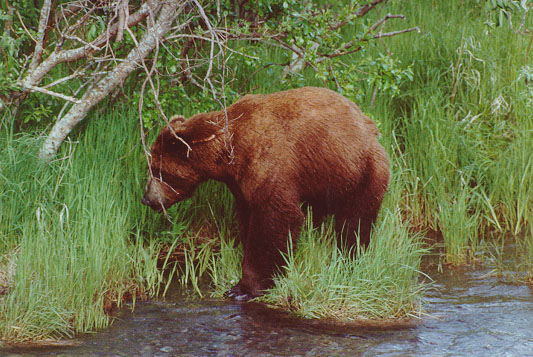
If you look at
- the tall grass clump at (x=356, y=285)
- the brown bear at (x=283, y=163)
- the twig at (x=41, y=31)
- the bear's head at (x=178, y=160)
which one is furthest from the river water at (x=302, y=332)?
the twig at (x=41, y=31)

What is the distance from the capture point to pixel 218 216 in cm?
659

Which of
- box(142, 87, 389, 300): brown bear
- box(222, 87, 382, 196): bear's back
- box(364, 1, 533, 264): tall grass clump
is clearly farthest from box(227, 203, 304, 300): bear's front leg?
box(364, 1, 533, 264): tall grass clump

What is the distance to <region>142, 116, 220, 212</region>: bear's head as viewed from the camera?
18.7 feet

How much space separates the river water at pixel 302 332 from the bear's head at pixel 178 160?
864mm

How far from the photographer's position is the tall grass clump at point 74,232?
4898 mm

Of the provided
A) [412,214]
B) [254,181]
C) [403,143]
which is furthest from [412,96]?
[254,181]

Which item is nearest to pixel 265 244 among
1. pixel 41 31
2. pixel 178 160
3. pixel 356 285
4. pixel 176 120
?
pixel 356 285

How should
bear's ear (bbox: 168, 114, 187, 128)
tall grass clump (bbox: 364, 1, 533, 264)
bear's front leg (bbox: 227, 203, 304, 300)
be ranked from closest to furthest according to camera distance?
bear's front leg (bbox: 227, 203, 304, 300) → bear's ear (bbox: 168, 114, 187, 128) → tall grass clump (bbox: 364, 1, 533, 264)

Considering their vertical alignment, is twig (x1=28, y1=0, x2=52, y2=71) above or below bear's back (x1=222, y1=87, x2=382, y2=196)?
above

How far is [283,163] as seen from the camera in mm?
5457

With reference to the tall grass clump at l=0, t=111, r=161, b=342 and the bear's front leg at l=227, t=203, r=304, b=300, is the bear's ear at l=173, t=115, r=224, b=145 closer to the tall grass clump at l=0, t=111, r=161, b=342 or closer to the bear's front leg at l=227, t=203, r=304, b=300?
the bear's front leg at l=227, t=203, r=304, b=300

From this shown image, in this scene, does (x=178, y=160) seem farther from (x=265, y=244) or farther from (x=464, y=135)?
(x=464, y=135)

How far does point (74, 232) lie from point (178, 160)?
973 mm

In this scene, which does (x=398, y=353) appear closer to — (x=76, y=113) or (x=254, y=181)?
(x=254, y=181)
